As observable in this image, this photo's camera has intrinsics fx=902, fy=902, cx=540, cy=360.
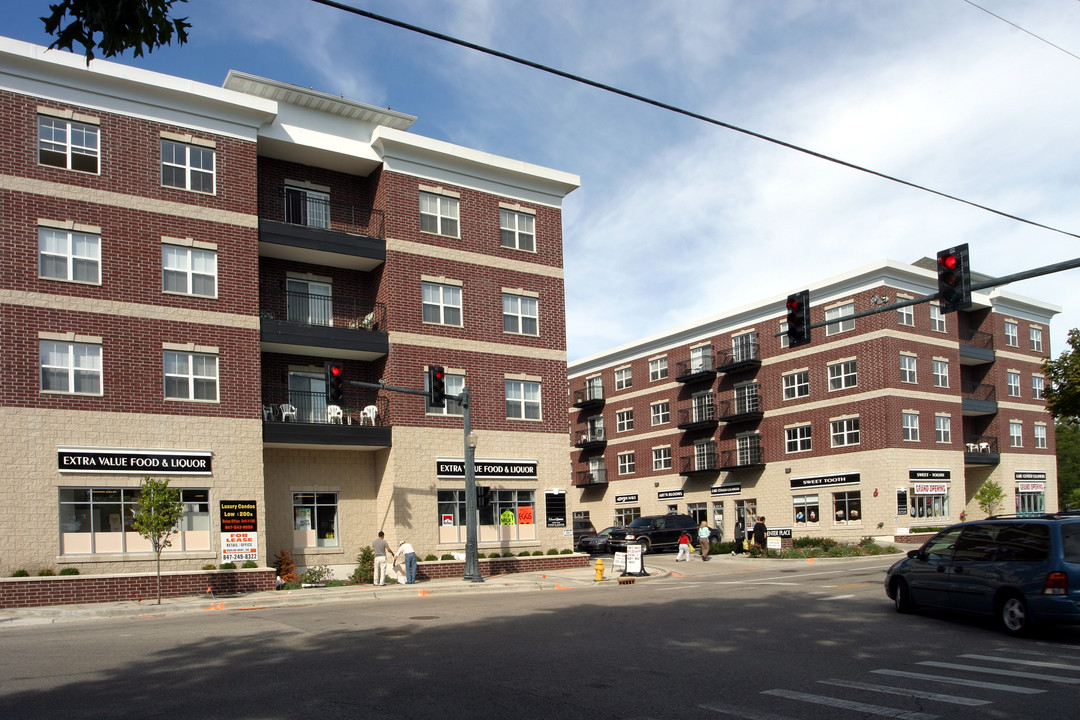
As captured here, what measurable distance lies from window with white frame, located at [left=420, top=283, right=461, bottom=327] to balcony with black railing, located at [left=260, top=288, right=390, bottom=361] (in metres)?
1.58

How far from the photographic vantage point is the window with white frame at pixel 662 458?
60812 millimetres

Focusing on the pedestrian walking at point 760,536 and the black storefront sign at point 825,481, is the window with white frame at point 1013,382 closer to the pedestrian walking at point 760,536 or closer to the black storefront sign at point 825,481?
the black storefront sign at point 825,481

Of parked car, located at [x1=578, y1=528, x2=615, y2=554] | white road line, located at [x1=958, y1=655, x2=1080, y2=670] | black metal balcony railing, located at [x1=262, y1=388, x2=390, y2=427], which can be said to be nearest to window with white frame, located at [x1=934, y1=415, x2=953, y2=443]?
parked car, located at [x1=578, y1=528, x2=615, y2=554]

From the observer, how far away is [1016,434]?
55.4 m

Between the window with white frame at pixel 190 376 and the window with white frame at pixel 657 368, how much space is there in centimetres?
3923

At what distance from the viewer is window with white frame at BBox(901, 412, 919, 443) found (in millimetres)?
47344

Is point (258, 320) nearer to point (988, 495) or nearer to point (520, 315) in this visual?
point (520, 315)

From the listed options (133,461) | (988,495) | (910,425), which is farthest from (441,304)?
(988,495)

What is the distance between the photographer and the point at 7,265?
2403 centimetres

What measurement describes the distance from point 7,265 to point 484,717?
21641 mm

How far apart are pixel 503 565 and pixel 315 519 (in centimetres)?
660

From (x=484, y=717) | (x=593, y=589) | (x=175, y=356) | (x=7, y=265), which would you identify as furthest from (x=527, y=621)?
(x=7, y=265)

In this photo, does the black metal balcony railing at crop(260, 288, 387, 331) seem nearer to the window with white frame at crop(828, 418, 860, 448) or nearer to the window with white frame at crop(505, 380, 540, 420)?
the window with white frame at crop(505, 380, 540, 420)

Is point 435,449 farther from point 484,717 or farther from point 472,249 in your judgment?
point 484,717
